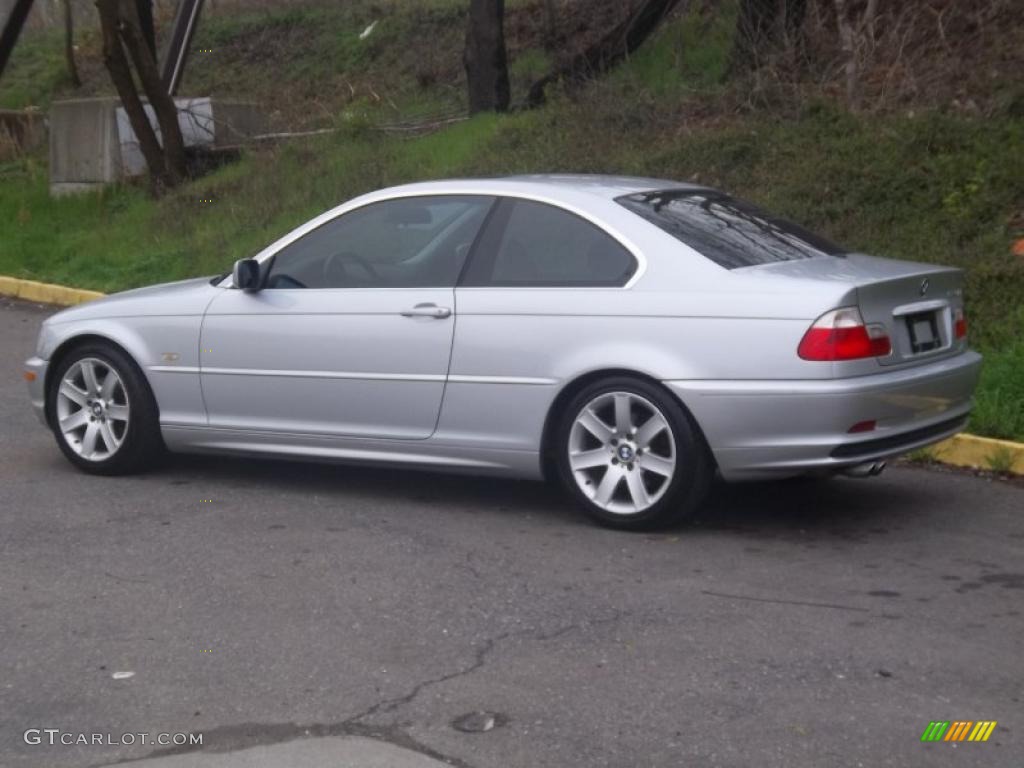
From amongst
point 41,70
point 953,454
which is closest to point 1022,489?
point 953,454

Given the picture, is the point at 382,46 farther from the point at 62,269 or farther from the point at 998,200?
the point at 998,200

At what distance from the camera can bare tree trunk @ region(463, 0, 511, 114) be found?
54.2 ft

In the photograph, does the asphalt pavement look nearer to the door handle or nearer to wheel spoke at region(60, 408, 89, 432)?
wheel spoke at region(60, 408, 89, 432)

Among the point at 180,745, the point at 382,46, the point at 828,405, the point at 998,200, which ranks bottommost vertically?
the point at 180,745

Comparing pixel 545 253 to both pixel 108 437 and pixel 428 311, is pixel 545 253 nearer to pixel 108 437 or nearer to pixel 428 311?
pixel 428 311

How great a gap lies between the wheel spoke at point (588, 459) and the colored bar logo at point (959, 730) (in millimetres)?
2426

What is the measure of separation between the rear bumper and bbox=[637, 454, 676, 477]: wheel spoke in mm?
214

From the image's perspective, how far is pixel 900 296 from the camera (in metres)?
6.64

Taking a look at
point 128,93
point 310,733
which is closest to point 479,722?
point 310,733

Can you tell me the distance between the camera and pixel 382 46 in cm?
2283

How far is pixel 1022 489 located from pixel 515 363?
282 cm

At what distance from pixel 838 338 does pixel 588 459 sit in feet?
4.07

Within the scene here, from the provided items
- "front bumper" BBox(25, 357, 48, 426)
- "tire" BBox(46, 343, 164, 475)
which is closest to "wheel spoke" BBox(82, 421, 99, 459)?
"tire" BBox(46, 343, 164, 475)

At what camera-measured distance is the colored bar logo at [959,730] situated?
4.48 metres
